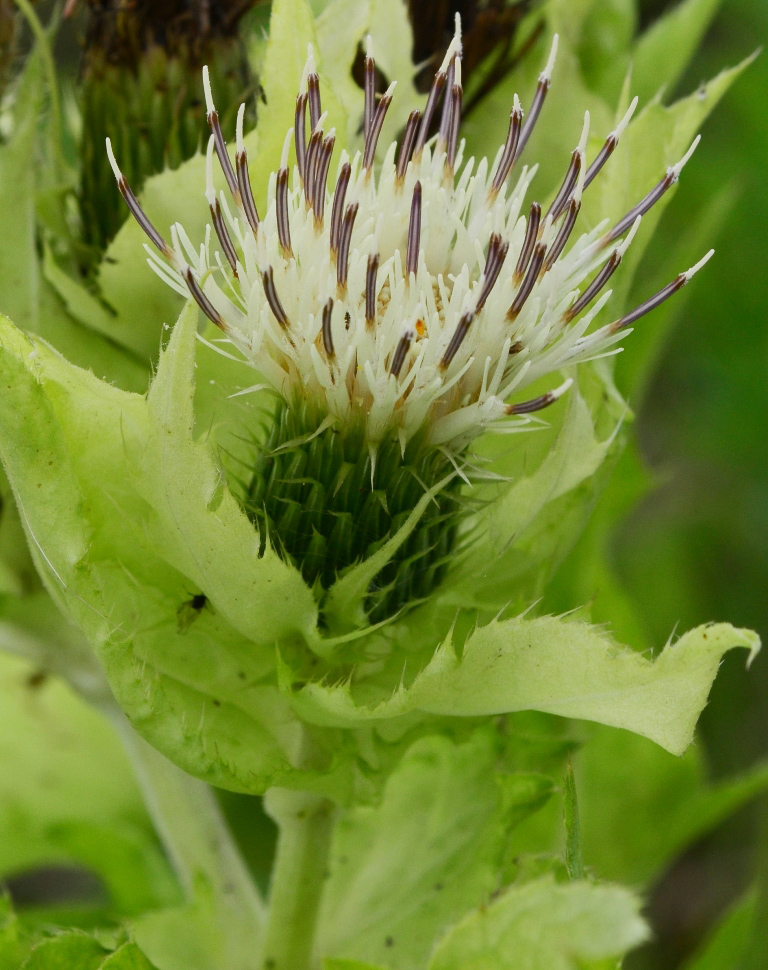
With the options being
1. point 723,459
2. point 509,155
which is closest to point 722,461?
point 723,459

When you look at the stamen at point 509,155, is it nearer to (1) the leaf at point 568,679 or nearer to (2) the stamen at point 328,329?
(2) the stamen at point 328,329

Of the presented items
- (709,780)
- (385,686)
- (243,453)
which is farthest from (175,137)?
(709,780)

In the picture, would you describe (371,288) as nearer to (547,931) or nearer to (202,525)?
(202,525)

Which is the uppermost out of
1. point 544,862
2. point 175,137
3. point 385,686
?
point 175,137

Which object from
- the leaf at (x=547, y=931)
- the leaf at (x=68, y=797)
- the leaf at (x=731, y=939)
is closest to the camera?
the leaf at (x=547, y=931)

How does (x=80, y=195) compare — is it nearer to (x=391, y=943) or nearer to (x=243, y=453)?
(x=243, y=453)

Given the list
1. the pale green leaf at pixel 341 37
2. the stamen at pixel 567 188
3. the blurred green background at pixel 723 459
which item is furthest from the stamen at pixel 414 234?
the blurred green background at pixel 723 459

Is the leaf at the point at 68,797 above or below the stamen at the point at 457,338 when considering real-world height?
above
